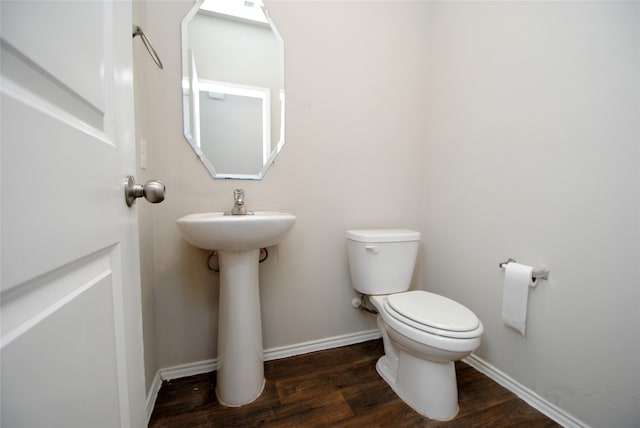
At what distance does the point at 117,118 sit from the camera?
0.46 meters

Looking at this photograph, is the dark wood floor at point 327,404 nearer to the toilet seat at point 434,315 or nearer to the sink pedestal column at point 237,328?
the sink pedestal column at point 237,328

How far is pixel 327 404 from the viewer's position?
109 cm

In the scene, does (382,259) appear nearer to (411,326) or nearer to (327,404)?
(411,326)

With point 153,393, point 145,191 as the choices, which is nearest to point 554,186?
point 145,191

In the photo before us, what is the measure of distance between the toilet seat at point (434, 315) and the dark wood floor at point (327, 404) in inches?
15.1

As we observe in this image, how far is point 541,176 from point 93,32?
4.71ft

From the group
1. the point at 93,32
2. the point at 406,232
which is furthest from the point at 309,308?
the point at 93,32

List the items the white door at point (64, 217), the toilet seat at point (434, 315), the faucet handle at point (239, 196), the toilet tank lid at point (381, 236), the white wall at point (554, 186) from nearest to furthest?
the white door at point (64, 217) → the white wall at point (554, 186) → the toilet seat at point (434, 315) → the faucet handle at point (239, 196) → the toilet tank lid at point (381, 236)

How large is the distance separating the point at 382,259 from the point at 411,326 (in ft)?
1.26

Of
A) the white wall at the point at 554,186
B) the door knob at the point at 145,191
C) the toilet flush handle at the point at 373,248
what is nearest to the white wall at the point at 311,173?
the toilet flush handle at the point at 373,248

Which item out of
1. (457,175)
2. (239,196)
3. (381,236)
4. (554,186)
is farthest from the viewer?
(457,175)

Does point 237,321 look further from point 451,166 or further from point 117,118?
point 451,166

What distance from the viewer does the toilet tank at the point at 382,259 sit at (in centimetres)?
133

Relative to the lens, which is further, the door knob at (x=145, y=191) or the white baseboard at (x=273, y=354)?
the white baseboard at (x=273, y=354)
